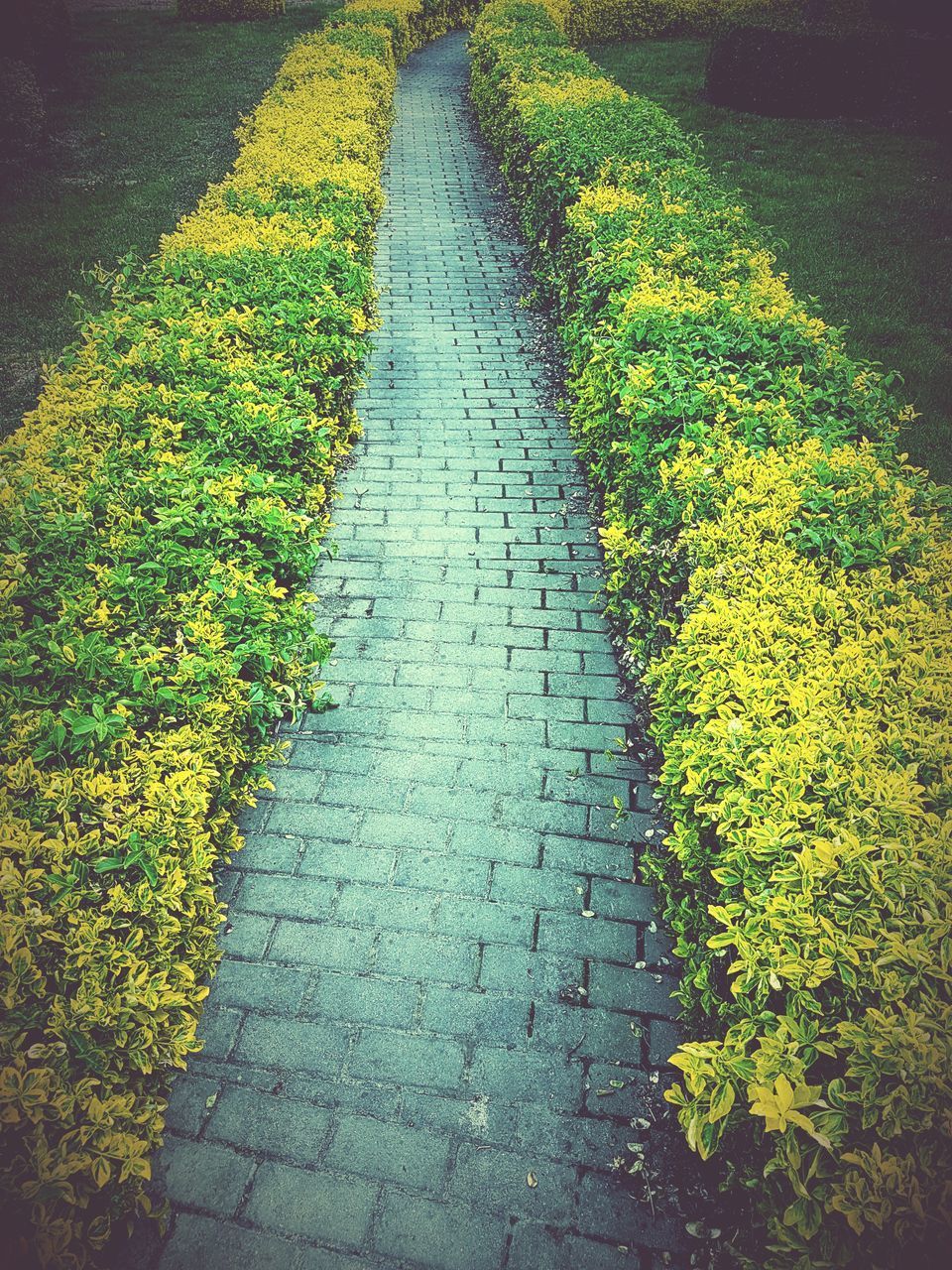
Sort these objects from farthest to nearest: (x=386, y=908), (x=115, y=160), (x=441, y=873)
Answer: (x=115, y=160) < (x=441, y=873) < (x=386, y=908)

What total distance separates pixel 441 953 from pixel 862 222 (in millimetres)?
11739

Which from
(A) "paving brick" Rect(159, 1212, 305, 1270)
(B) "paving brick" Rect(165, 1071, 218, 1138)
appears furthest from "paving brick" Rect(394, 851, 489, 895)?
(A) "paving brick" Rect(159, 1212, 305, 1270)

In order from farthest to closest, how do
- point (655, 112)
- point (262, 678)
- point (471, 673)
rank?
point (655, 112) → point (471, 673) → point (262, 678)

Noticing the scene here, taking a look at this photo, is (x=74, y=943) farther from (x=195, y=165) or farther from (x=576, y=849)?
(x=195, y=165)

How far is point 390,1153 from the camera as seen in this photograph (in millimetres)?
2498

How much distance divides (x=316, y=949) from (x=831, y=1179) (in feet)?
6.70

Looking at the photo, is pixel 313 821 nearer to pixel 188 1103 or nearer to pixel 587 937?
pixel 188 1103

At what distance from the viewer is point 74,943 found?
6.97 feet

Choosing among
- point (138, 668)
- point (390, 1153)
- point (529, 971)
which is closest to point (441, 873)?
point (529, 971)

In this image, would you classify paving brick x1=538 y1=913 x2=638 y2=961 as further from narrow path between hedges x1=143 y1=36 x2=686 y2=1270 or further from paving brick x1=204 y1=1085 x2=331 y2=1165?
paving brick x1=204 y1=1085 x2=331 y2=1165

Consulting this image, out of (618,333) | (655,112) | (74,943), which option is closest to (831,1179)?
(74,943)

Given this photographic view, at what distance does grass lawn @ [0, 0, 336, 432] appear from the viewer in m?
8.16

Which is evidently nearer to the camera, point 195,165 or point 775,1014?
point 775,1014

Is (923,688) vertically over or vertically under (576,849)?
over
